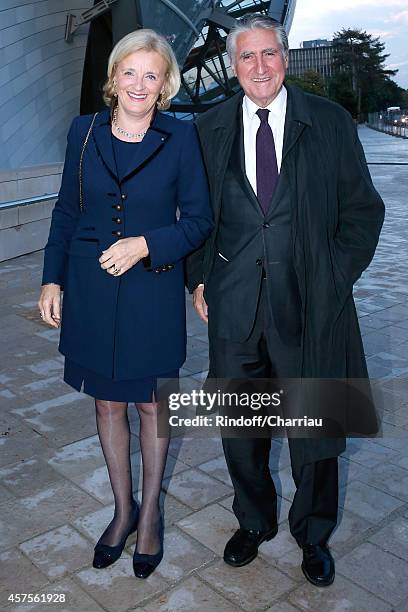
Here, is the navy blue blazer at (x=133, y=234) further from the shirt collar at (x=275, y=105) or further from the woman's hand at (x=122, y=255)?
the shirt collar at (x=275, y=105)

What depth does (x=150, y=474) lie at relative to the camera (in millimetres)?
2918

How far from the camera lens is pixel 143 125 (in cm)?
271

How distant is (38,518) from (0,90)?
1838cm

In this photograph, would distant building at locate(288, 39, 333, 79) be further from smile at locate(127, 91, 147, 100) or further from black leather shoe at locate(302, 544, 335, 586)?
black leather shoe at locate(302, 544, 335, 586)

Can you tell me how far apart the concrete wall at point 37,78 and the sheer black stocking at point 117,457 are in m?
18.3

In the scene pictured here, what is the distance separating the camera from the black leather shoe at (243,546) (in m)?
2.93

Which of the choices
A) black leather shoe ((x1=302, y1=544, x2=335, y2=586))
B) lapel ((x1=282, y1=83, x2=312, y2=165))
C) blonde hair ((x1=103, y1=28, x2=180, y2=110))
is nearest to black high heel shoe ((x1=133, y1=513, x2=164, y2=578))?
black leather shoe ((x1=302, y1=544, x2=335, y2=586))

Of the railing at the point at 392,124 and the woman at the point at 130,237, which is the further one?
the railing at the point at 392,124

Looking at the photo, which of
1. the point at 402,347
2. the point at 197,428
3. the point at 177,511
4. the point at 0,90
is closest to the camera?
the point at 177,511

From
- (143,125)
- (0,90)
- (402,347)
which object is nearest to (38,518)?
(143,125)

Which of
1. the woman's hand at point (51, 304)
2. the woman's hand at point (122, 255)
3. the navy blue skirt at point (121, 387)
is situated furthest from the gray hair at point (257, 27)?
the navy blue skirt at point (121, 387)

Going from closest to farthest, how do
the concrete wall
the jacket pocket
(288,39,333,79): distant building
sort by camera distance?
1. the jacket pocket
2. the concrete wall
3. (288,39,333,79): distant building

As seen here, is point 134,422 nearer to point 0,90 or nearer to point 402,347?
point 402,347

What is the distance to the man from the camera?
2.65 meters
